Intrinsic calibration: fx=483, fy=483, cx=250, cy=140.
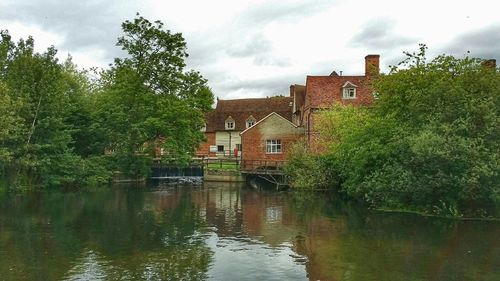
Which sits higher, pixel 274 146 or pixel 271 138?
pixel 271 138

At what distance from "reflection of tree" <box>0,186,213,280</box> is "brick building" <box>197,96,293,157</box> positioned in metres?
36.0

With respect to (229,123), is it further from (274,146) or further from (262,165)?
(262,165)

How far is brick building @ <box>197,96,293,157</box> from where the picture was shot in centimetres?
6631

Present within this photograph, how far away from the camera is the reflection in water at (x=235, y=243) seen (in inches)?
547

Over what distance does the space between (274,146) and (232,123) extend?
1892 centimetres

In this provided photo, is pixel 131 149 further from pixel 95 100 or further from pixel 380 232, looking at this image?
→ pixel 380 232

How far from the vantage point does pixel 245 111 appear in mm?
67500

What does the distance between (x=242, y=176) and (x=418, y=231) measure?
25.7 m

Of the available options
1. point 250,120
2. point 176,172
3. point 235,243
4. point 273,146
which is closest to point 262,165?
point 273,146

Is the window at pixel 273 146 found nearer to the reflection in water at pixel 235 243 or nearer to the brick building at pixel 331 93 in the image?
the brick building at pixel 331 93

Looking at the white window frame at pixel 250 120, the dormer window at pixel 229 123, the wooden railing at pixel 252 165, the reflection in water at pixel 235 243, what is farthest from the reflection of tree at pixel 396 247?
the dormer window at pixel 229 123

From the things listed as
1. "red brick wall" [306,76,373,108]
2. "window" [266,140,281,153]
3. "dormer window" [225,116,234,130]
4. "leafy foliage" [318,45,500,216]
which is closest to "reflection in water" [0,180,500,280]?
"leafy foliage" [318,45,500,216]

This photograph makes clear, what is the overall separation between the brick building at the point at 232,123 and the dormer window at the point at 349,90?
1747cm

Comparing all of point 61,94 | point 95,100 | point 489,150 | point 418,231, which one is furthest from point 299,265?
point 95,100
